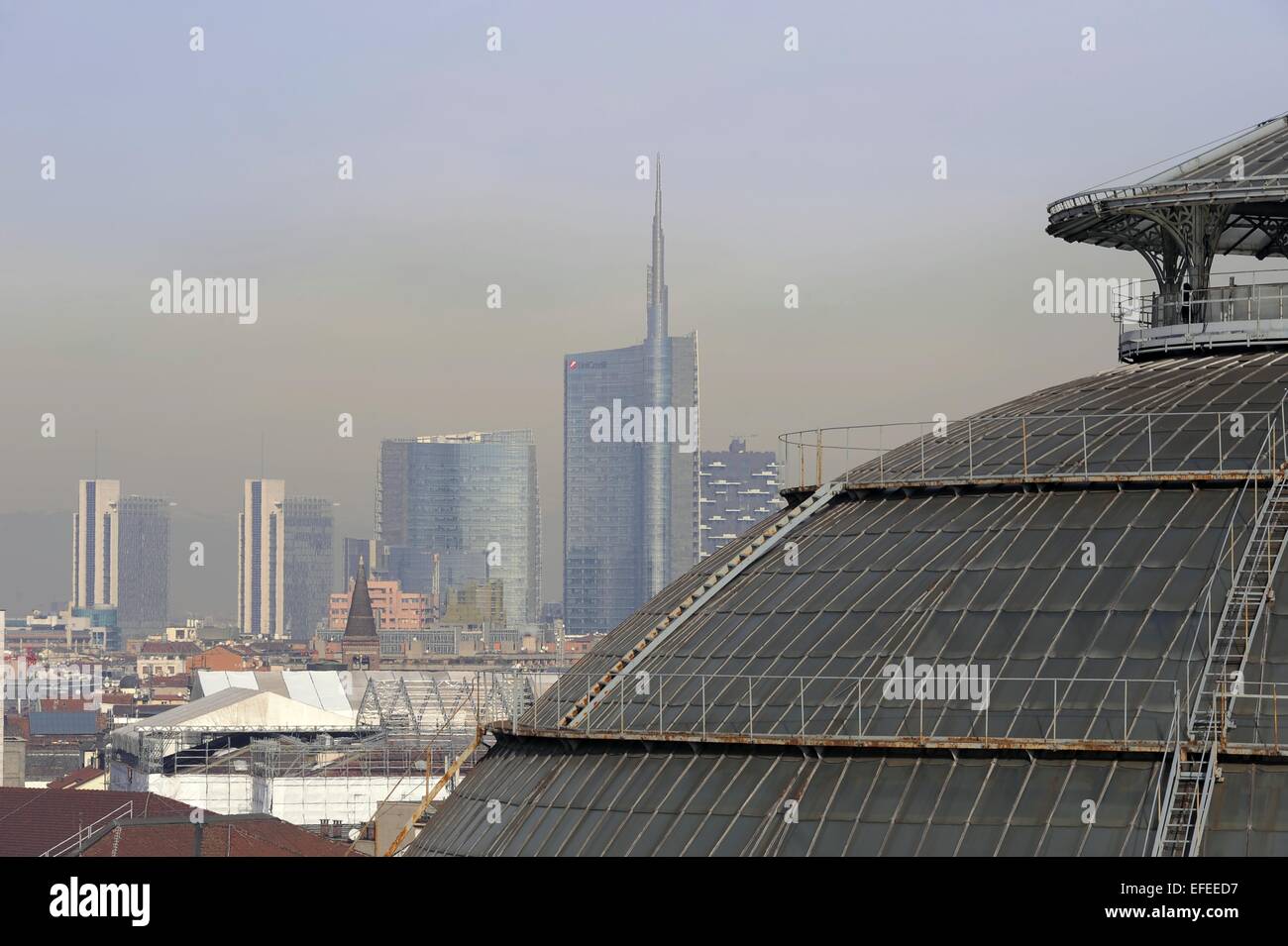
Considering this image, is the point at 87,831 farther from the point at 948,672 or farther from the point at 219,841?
the point at 948,672

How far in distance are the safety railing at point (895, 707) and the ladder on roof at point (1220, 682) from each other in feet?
1.90

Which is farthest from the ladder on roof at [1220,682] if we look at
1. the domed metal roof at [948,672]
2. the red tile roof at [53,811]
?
the red tile roof at [53,811]

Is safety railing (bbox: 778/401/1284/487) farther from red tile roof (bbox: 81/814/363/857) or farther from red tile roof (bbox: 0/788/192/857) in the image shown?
red tile roof (bbox: 0/788/192/857)

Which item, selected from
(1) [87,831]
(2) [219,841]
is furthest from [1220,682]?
(1) [87,831]

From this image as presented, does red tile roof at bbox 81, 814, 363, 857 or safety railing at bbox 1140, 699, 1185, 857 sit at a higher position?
safety railing at bbox 1140, 699, 1185, 857

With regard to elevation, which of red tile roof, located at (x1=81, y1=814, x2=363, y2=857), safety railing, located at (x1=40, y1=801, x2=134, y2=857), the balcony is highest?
the balcony

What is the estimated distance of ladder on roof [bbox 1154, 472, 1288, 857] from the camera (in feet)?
107

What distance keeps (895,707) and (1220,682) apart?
17.3 feet

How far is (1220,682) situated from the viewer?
34375 mm

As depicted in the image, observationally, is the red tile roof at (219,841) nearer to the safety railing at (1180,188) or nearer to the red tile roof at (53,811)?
the red tile roof at (53,811)

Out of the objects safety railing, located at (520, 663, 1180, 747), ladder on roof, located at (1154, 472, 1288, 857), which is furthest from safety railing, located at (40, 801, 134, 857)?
ladder on roof, located at (1154, 472, 1288, 857)

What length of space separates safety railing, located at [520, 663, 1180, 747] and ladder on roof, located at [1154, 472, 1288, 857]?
0.58 metres
